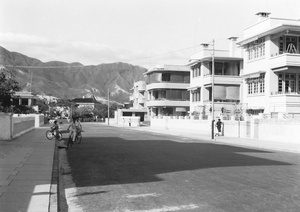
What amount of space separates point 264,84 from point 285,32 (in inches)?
218

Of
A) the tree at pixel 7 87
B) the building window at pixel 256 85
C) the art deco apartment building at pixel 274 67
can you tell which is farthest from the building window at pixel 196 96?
the tree at pixel 7 87

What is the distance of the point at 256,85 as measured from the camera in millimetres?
42406

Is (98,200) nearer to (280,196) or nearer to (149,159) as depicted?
(280,196)

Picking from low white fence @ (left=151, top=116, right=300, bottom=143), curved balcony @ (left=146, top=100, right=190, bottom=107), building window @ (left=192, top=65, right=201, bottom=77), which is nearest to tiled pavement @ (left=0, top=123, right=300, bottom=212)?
low white fence @ (left=151, top=116, right=300, bottom=143)

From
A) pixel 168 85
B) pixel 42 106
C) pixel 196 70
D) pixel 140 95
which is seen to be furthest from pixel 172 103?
pixel 42 106

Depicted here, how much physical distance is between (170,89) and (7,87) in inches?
2064

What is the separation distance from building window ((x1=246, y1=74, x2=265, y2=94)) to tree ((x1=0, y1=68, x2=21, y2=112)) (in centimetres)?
2445

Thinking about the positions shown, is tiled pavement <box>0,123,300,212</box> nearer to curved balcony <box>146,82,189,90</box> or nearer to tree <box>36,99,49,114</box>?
curved balcony <box>146,82,189,90</box>

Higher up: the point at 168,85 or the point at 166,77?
the point at 166,77

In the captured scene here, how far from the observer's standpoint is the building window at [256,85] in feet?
134

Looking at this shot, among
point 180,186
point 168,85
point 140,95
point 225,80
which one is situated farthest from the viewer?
point 140,95

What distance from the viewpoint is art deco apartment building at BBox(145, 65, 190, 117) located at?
7706 cm

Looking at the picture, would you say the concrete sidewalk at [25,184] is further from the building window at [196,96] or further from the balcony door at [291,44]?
the building window at [196,96]

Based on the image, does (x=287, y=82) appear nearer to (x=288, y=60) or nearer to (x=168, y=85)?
(x=288, y=60)
